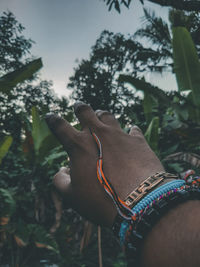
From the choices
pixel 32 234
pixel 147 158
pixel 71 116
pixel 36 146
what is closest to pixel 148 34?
pixel 71 116

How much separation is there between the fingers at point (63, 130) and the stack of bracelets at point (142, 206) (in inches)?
7.4

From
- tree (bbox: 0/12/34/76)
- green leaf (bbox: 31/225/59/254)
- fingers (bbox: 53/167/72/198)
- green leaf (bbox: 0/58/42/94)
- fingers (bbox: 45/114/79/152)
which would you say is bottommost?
green leaf (bbox: 31/225/59/254)

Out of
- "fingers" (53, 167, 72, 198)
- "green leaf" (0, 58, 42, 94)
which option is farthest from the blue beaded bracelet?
"green leaf" (0, 58, 42, 94)

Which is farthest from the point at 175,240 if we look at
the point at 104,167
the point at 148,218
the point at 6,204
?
the point at 6,204

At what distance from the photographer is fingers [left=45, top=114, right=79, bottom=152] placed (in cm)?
69

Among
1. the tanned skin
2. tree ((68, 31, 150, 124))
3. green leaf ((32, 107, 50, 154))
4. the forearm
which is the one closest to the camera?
the forearm

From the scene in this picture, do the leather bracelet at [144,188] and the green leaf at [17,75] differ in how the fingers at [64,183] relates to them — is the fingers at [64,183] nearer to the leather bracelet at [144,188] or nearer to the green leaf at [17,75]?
the leather bracelet at [144,188]

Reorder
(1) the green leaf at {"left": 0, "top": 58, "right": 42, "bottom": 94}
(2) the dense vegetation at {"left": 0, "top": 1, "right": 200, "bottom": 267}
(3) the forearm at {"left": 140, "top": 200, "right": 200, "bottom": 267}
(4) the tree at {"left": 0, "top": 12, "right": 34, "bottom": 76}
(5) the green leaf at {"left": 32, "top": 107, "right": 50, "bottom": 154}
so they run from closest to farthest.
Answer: (3) the forearm at {"left": 140, "top": 200, "right": 200, "bottom": 267} → (1) the green leaf at {"left": 0, "top": 58, "right": 42, "bottom": 94} → (2) the dense vegetation at {"left": 0, "top": 1, "right": 200, "bottom": 267} → (5) the green leaf at {"left": 32, "top": 107, "right": 50, "bottom": 154} → (4) the tree at {"left": 0, "top": 12, "right": 34, "bottom": 76}

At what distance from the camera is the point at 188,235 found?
47 cm

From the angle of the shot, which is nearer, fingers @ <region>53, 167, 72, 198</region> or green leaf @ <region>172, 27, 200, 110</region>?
fingers @ <region>53, 167, 72, 198</region>

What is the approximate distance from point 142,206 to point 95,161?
0.20m

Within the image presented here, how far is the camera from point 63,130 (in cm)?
70

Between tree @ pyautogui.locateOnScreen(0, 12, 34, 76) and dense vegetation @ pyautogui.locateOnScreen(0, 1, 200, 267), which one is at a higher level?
tree @ pyautogui.locateOnScreen(0, 12, 34, 76)

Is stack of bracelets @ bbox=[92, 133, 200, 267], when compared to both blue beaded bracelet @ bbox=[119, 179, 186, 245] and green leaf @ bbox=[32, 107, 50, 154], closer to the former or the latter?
blue beaded bracelet @ bbox=[119, 179, 186, 245]
